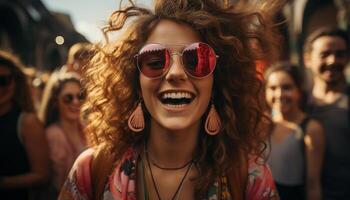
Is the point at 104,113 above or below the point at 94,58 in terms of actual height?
below

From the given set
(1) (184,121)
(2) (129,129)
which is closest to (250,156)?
(1) (184,121)

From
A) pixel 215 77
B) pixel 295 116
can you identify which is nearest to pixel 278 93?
pixel 295 116

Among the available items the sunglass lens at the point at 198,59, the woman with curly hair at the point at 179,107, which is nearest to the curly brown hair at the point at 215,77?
the woman with curly hair at the point at 179,107

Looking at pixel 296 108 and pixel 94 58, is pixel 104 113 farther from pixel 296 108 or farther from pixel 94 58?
pixel 296 108

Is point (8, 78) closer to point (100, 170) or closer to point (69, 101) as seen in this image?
point (69, 101)

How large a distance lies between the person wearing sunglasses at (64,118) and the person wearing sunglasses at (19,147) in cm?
33

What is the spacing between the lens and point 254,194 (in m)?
1.87

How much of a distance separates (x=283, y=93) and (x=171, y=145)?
73.6 inches

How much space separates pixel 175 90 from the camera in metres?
1.79

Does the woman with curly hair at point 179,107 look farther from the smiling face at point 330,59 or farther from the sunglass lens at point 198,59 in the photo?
the smiling face at point 330,59

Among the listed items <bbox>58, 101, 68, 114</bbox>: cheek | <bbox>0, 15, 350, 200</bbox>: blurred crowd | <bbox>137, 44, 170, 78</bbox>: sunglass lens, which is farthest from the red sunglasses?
<bbox>58, 101, 68, 114</bbox>: cheek

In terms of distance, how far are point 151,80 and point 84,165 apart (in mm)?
500

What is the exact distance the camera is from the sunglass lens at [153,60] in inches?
70.8

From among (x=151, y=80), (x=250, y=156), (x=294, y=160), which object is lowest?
(x=294, y=160)
